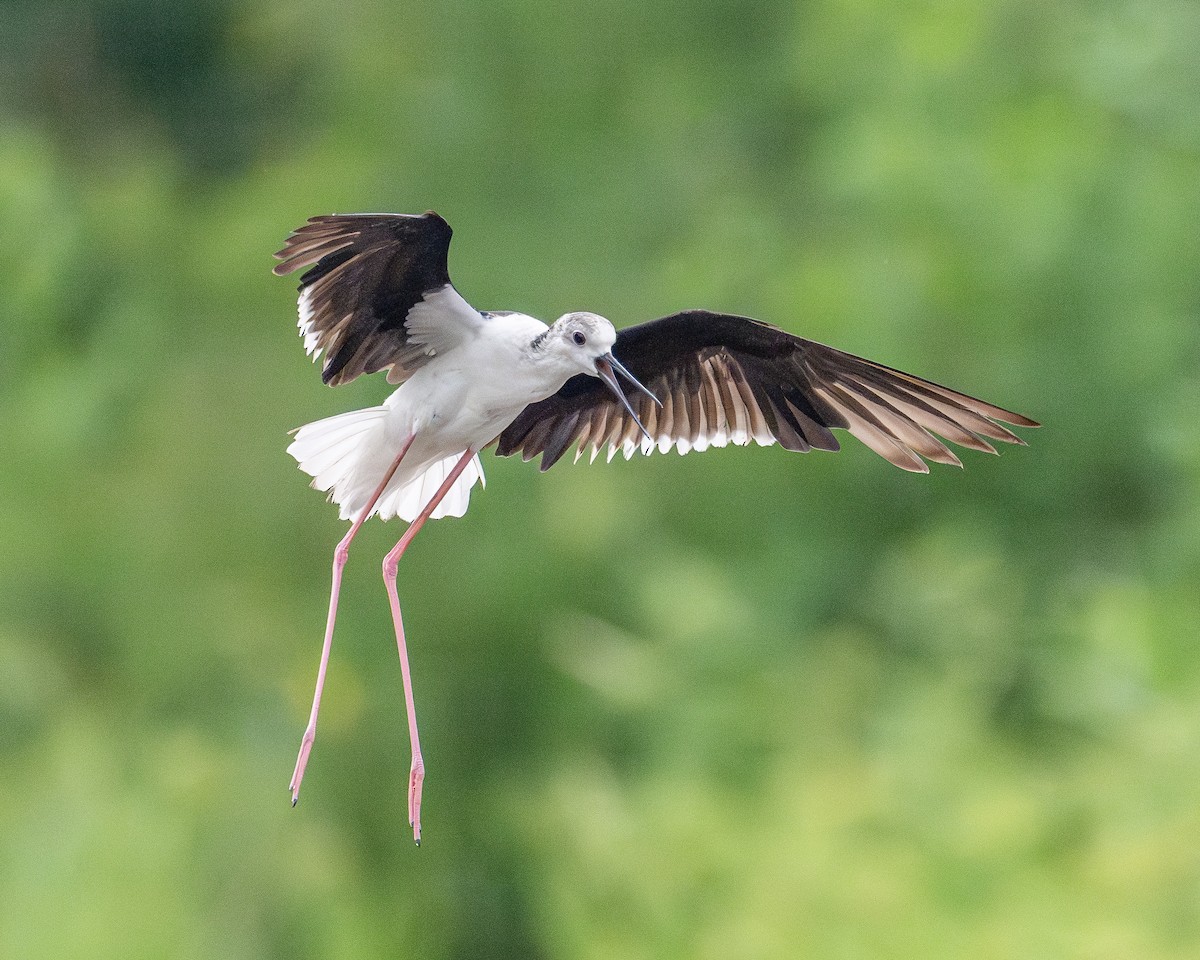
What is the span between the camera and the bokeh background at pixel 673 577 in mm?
13484

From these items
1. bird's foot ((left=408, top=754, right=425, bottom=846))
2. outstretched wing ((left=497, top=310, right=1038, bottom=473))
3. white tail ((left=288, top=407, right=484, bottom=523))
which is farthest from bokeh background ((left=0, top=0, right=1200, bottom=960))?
bird's foot ((left=408, top=754, right=425, bottom=846))

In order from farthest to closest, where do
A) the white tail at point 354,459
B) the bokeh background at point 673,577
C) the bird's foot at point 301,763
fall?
the bokeh background at point 673,577, the white tail at point 354,459, the bird's foot at point 301,763

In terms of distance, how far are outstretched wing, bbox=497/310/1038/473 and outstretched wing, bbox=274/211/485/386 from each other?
869 millimetres

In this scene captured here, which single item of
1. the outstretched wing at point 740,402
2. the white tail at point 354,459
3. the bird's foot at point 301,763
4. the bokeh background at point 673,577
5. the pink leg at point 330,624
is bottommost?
the bird's foot at point 301,763

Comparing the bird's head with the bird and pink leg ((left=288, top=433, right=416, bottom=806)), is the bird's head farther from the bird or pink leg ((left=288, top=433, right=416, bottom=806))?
pink leg ((left=288, top=433, right=416, bottom=806))

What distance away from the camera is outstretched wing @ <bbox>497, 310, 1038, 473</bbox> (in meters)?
6.85

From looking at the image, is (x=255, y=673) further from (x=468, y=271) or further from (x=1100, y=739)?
(x=1100, y=739)

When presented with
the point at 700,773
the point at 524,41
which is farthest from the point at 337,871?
the point at 524,41

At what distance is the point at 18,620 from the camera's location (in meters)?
17.5

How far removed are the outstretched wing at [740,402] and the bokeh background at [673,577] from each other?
19.9 ft

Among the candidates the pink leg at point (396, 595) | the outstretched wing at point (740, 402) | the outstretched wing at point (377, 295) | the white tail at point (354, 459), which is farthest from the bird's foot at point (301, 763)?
the outstretched wing at point (740, 402)

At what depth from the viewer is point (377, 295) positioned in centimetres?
624

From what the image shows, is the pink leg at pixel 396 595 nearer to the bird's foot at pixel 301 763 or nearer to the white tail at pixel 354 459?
the white tail at pixel 354 459

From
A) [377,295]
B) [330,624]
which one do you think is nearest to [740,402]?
[377,295]
